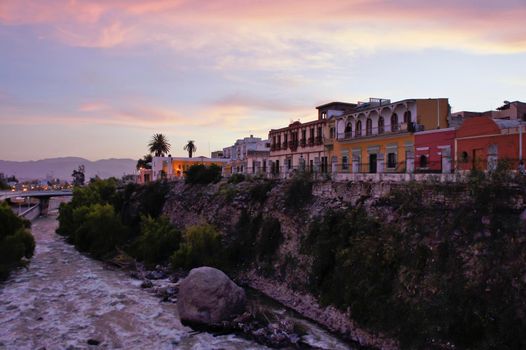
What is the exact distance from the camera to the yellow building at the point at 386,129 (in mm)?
40438

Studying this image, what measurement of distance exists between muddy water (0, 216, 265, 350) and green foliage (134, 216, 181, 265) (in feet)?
11.2

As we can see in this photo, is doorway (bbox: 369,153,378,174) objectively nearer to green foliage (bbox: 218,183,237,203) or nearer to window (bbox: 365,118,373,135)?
window (bbox: 365,118,373,135)

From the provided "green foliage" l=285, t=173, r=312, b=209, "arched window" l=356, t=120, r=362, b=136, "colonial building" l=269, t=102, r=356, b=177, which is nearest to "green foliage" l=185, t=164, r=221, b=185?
"colonial building" l=269, t=102, r=356, b=177

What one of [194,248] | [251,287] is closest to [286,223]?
[251,287]

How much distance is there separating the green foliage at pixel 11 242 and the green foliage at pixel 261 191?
19666 mm

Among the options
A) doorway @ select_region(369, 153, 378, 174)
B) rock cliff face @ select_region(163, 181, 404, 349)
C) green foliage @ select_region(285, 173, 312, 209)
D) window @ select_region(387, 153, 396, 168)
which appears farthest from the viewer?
doorway @ select_region(369, 153, 378, 174)

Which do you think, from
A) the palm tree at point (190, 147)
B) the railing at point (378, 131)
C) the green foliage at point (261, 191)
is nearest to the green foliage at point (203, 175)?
the green foliage at point (261, 191)

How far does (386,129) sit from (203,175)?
929 inches

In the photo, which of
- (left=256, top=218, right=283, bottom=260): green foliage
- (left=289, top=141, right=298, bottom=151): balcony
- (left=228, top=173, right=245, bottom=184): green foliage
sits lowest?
(left=256, top=218, right=283, bottom=260): green foliage

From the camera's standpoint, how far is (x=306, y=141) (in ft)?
182

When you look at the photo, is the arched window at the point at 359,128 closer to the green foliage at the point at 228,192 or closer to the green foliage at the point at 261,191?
the green foliage at the point at 261,191

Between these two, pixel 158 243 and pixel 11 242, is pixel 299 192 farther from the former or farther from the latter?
pixel 11 242

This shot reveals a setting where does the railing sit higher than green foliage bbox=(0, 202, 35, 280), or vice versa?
the railing

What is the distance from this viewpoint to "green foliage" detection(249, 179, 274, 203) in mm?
40562
